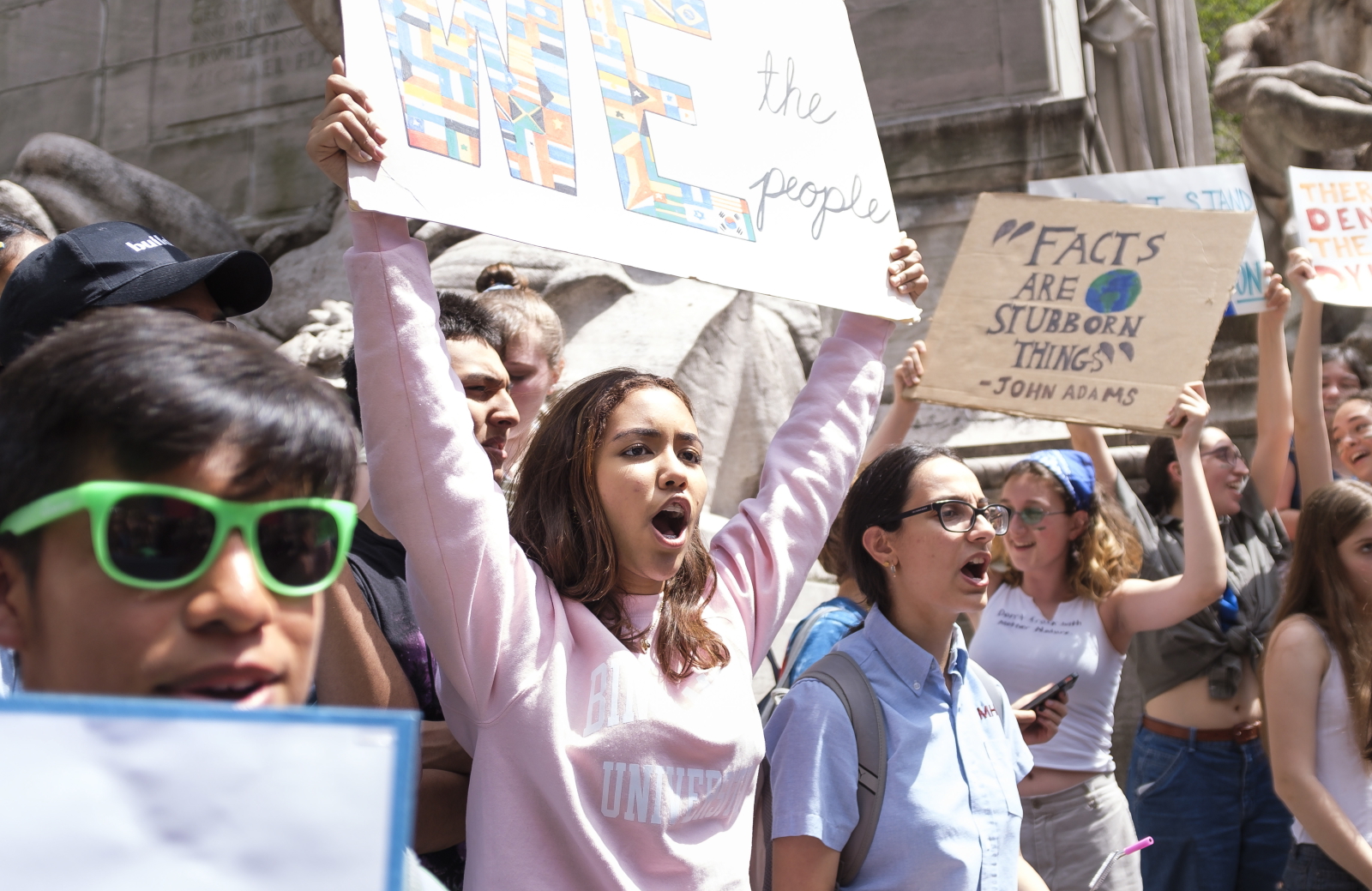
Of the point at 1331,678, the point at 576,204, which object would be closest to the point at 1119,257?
the point at 1331,678

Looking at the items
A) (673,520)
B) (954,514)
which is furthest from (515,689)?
(954,514)

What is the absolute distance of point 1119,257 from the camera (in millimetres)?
3750

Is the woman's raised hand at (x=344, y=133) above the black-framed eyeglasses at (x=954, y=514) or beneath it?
above

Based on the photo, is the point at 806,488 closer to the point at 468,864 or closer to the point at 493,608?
the point at 493,608

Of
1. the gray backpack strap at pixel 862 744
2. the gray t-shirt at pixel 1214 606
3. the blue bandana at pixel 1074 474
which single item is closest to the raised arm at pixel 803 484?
the gray backpack strap at pixel 862 744

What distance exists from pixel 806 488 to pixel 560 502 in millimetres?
494

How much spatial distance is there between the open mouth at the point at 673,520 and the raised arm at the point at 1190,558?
1969mm

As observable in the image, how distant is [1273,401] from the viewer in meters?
4.52

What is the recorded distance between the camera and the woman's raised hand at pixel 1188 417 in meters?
3.61

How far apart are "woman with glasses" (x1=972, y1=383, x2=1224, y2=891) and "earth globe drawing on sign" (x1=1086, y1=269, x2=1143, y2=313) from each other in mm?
308

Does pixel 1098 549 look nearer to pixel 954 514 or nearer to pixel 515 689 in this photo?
pixel 954 514

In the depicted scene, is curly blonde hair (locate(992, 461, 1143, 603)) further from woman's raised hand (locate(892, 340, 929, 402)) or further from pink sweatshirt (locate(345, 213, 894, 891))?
pink sweatshirt (locate(345, 213, 894, 891))

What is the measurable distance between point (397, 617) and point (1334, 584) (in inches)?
102

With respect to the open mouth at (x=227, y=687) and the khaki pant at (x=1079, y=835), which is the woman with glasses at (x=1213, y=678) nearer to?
the khaki pant at (x=1079, y=835)
